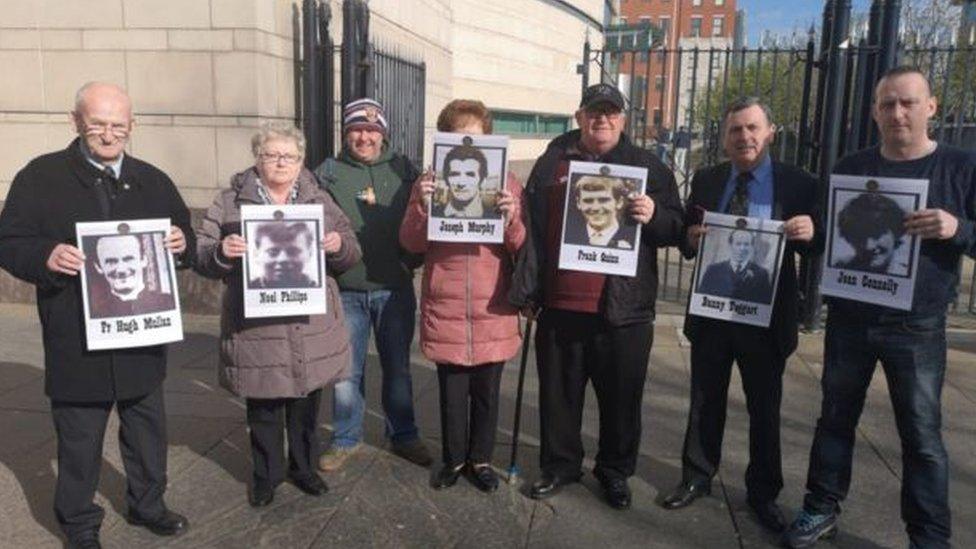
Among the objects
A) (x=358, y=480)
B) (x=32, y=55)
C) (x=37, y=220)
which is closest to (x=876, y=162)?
(x=358, y=480)

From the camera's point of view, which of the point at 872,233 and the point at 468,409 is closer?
the point at 872,233

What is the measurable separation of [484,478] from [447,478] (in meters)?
0.19

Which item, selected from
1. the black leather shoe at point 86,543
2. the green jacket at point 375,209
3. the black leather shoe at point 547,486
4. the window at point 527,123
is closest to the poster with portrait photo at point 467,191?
the green jacket at point 375,209

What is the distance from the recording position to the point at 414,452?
4.25 m

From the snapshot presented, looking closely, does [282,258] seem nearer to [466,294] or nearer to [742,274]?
[466,294]

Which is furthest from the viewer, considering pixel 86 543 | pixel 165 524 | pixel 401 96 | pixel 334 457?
pixel 401 96

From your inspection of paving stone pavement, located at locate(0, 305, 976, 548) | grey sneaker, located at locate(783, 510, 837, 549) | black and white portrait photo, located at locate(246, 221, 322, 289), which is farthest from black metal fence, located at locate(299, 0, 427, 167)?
grey sneaker, located at locate(783, 510, 837, 549)

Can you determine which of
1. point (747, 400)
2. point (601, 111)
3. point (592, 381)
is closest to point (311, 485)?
point (592, 381)

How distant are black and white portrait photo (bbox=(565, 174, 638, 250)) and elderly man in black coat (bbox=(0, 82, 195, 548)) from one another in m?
1.72

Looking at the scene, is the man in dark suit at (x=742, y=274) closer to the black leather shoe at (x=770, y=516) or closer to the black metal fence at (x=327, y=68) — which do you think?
the black leather shoe at (x=770, y=516)

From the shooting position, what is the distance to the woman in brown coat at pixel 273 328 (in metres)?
3.43

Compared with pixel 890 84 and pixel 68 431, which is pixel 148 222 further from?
pixel 890 84

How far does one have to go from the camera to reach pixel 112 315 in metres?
3.10

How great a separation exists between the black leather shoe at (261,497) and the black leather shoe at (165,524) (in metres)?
0.33
